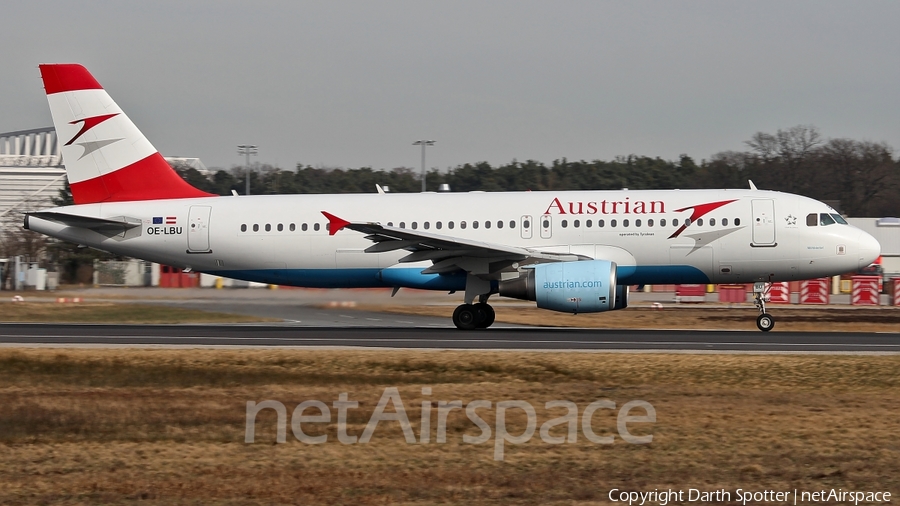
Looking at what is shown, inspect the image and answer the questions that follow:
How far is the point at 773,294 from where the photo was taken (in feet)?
143

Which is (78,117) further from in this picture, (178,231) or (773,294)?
(773,294)

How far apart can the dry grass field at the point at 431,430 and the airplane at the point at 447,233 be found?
22.0ft

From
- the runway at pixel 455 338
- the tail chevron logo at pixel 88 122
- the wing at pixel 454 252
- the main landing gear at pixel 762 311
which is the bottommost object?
the runway at pixel 455 338

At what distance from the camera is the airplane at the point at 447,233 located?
25.0 m

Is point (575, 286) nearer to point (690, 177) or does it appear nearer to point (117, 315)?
point (117, 315)

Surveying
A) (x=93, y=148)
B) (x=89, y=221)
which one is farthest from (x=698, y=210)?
(x=93, y=148)

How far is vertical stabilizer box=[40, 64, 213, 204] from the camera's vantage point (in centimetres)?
2819

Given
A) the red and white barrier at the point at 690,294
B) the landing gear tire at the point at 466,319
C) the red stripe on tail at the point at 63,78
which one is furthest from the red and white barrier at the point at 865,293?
the red stripe on tail at the point at 63,78

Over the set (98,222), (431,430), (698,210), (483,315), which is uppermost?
(698,210)

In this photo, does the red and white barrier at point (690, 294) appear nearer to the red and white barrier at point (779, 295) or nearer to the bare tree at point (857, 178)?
the red and white barrier at point (779, 295)

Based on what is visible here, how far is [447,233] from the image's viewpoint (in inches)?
1046

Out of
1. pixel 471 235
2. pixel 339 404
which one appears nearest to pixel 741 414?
pixel 339 404

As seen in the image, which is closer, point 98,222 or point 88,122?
point 98,222

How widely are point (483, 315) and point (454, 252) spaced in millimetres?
2104
